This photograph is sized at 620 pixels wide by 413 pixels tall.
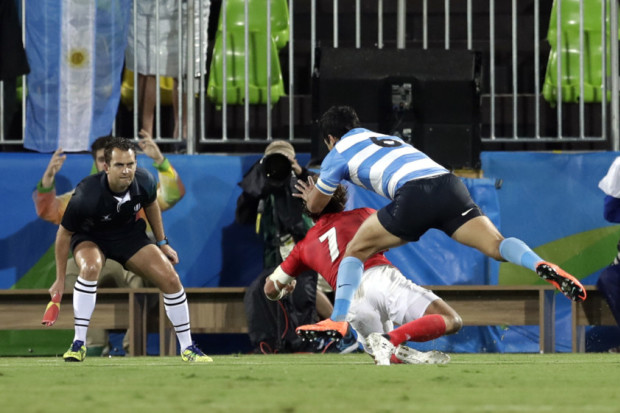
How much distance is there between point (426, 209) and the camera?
687cm

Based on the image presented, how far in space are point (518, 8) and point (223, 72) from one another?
12.9 ft

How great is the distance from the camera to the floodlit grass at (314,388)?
4.25m

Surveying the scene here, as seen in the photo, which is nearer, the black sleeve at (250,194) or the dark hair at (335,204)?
the dark hair at (335,204)

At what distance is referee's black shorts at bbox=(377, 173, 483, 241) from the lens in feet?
22.6

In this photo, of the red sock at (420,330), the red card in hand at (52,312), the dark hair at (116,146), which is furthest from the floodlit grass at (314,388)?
the dark hair at (116,146)

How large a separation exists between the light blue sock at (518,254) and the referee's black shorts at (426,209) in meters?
0.33

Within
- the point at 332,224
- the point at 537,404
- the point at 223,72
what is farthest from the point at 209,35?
the point at 537,404

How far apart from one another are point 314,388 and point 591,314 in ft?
19.8

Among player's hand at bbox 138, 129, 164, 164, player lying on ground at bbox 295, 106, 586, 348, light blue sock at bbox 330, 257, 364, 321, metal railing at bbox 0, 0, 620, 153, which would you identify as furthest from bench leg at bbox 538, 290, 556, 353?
light blue sock at bbox 330, 257, 364, 321

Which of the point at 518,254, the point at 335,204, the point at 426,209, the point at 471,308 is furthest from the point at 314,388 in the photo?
the point at 471,308

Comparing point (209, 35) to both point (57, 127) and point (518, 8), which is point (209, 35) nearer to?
point (57, 127)

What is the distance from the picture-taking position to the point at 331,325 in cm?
667

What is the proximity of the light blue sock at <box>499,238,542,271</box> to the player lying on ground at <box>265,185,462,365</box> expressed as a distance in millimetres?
582

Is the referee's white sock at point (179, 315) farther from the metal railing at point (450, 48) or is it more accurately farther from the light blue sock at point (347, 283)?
the metal railing at point (450, 48)
